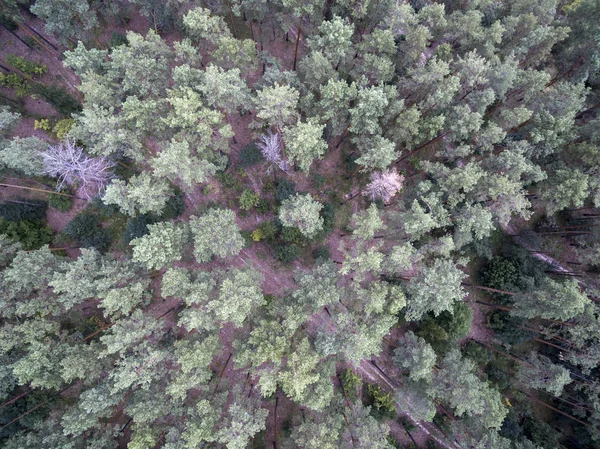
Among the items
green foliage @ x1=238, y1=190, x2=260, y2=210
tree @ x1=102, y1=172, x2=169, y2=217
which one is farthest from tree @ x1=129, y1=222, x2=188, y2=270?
green foliage @ x1=238, y1=190, x2=260, y2=210

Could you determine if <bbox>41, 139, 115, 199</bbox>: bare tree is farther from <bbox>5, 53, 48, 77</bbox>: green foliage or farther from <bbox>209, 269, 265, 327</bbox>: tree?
<bbox>209, 269, 265, 327</bbox>: tree

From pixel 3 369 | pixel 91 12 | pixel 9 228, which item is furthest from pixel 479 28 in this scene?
pixel 3 369

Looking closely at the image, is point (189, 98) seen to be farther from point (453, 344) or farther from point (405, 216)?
point (453, 344)

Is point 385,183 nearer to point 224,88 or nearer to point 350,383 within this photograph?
point 224,88

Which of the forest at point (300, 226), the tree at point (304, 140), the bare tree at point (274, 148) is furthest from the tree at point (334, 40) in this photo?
the bare tree at point (274, 148)

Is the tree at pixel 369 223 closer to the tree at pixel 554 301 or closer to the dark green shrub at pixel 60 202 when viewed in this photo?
the tree at pixel 554 301
